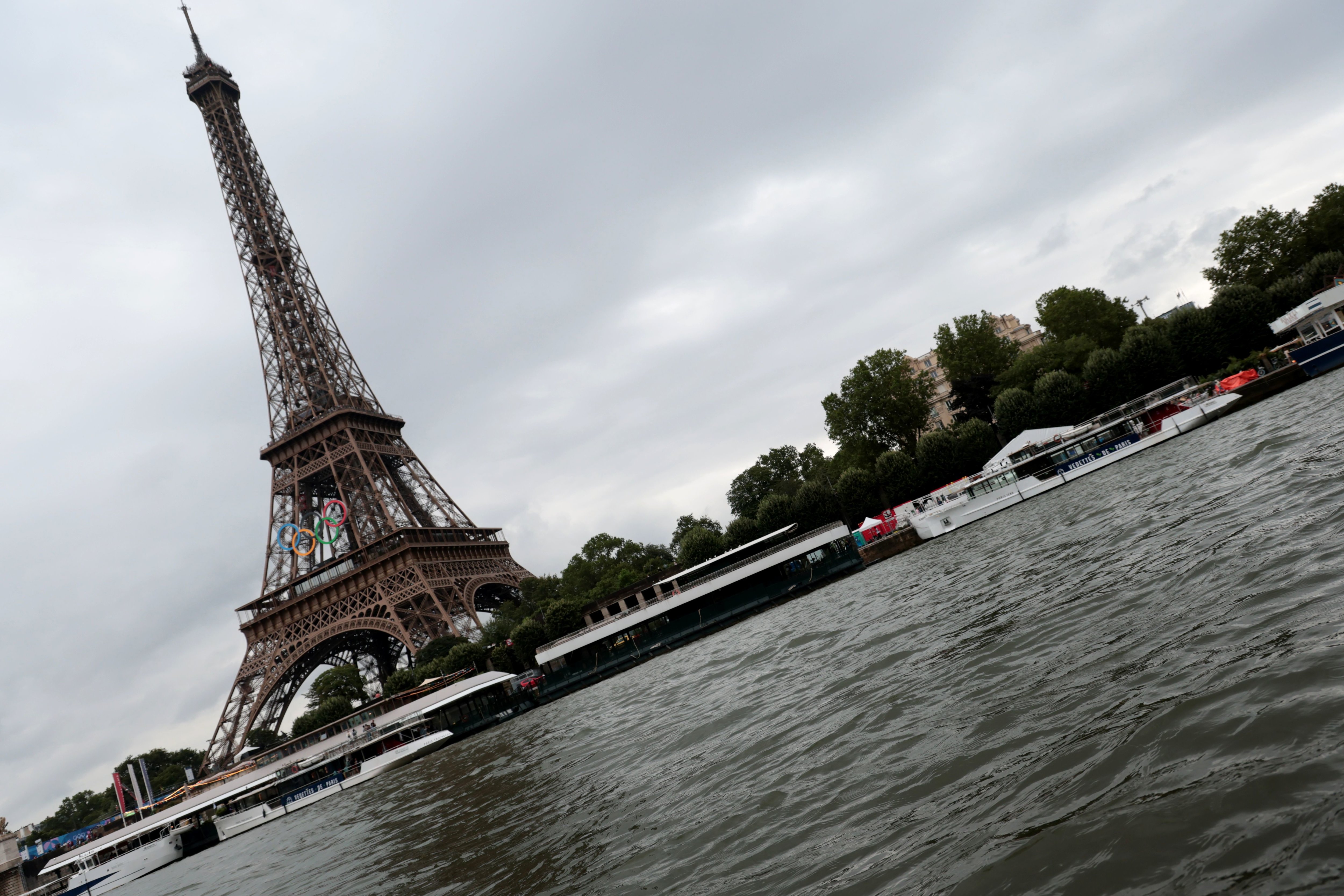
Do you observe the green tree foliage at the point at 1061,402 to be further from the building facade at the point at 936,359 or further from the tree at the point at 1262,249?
the building facade at the point at 936,359


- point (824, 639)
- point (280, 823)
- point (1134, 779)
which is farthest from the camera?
point (280, 823)

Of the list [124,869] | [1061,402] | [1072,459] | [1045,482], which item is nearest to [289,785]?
[124,869]

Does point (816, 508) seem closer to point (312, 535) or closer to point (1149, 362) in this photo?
point (1149, 362)

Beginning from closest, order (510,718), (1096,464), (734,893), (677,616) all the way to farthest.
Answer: (734,893)
(1096,464)
(510,718)
(677,616)

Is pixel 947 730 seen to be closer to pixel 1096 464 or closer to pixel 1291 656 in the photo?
pixel 1291 656

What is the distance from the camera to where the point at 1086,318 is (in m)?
71.9

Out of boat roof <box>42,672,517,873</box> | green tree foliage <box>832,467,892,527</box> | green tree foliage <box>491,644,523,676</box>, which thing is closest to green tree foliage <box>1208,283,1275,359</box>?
green tree foliage <box>832,467,892,527</box>

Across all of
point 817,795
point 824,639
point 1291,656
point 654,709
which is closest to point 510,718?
point 654,709

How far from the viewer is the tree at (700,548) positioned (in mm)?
55656

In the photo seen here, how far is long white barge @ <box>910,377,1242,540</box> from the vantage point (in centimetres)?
3784

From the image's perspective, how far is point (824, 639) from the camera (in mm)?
17766

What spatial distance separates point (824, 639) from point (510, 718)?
28828 millimetres

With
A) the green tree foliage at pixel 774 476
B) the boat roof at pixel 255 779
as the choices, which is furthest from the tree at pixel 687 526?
the boat roof at pixel 255 779

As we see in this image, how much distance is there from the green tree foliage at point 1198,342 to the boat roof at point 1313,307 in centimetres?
931
